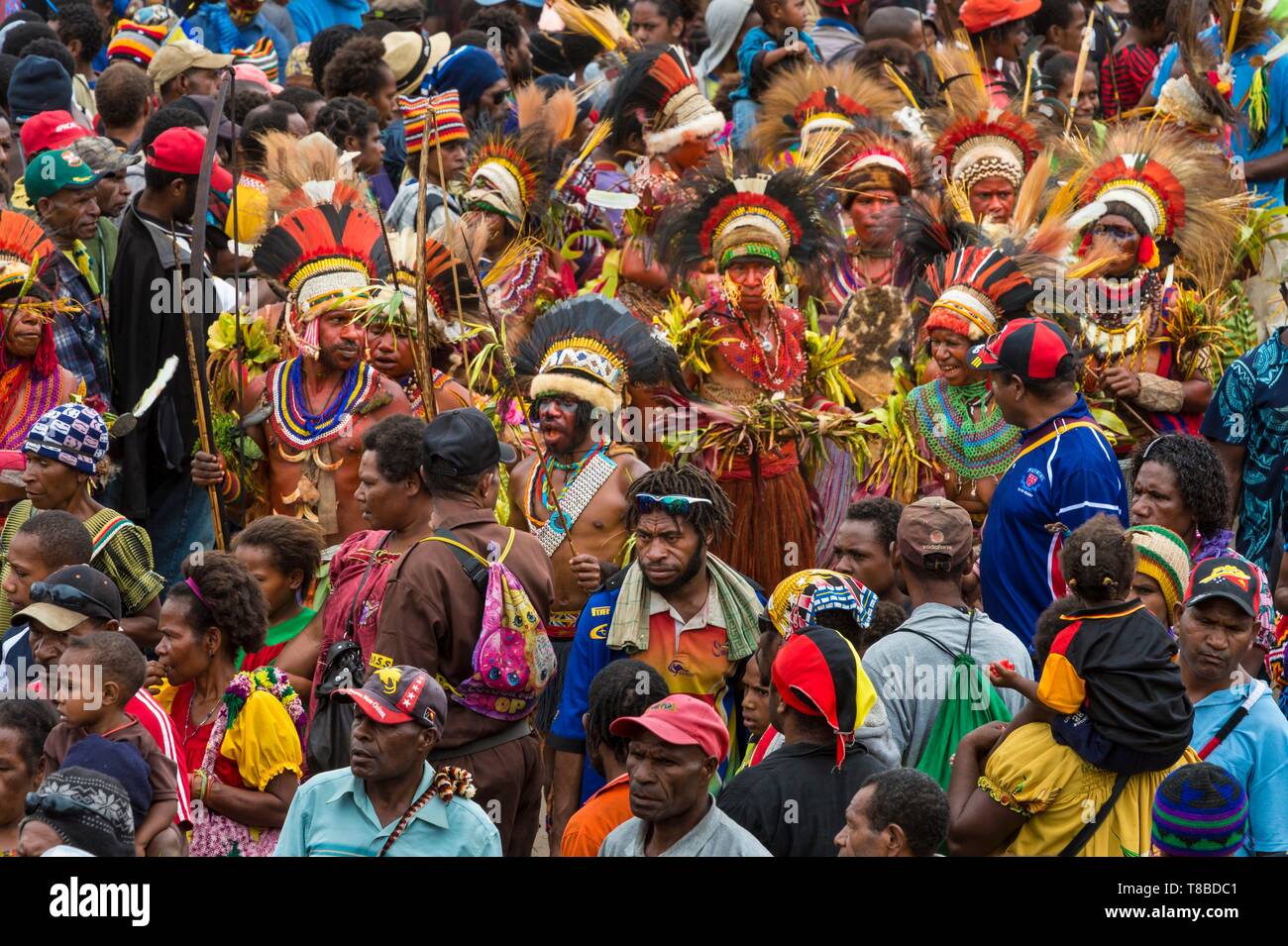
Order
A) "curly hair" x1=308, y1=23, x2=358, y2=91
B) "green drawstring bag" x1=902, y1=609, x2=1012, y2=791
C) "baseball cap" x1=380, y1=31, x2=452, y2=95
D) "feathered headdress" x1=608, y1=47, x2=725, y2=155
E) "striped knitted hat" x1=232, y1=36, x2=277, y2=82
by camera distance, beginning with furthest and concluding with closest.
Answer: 1. "curly hair" x1=308, y1=23, x2=358, y2=91
2. "baseball cap" x1=380, y1=31, x2=452, y2=95
3. "striped knitted hat" x1=232, y1=36, x2=277, y2=82
4. "feathered headdress" x1=608, y1=47, x2=725, y2=155
5. "green drawstring bag" x1=902, y1=609, x2=1012, y2=791

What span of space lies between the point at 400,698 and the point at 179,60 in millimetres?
7599

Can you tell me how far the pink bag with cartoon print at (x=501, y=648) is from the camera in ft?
20.6

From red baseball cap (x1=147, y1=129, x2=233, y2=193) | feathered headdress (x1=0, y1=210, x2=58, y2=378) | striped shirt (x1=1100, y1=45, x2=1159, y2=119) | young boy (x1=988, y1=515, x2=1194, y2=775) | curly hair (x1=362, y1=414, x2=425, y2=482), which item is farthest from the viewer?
striped shirt (x1=1100, y1=45, x2=1159, y2=119)

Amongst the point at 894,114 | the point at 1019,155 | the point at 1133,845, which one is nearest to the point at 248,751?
the point at 1133,845

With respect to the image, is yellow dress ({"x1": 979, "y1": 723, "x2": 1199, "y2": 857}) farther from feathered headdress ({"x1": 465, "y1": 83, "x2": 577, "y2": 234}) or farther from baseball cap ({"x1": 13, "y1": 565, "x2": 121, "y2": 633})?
feathered headdress ({"x1": 465, "y1": 83, "x2": 577, "y2": 234})

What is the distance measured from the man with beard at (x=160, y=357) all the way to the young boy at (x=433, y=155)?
1531mm

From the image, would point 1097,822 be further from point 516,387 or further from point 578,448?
point 516,387

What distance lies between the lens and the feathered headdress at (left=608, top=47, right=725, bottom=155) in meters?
11.3

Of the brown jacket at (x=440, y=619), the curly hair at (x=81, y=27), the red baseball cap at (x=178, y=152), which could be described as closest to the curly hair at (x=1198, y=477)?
the brown jacket at (x=440, y=619)

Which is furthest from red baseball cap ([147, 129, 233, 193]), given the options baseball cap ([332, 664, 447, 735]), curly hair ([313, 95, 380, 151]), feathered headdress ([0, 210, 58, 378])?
baseball cap ([332, 664, 447, 735])

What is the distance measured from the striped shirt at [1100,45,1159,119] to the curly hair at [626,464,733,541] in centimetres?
675

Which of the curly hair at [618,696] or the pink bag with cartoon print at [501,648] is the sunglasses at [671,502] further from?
the curly hair at [618,696]

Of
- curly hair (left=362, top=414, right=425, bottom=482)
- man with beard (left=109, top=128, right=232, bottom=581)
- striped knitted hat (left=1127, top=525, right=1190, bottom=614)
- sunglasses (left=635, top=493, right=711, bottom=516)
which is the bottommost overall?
man with beard (left=109, top=128, right=232, bottom=581)

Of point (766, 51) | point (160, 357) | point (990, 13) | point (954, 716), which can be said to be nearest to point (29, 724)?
point (954, 716)
